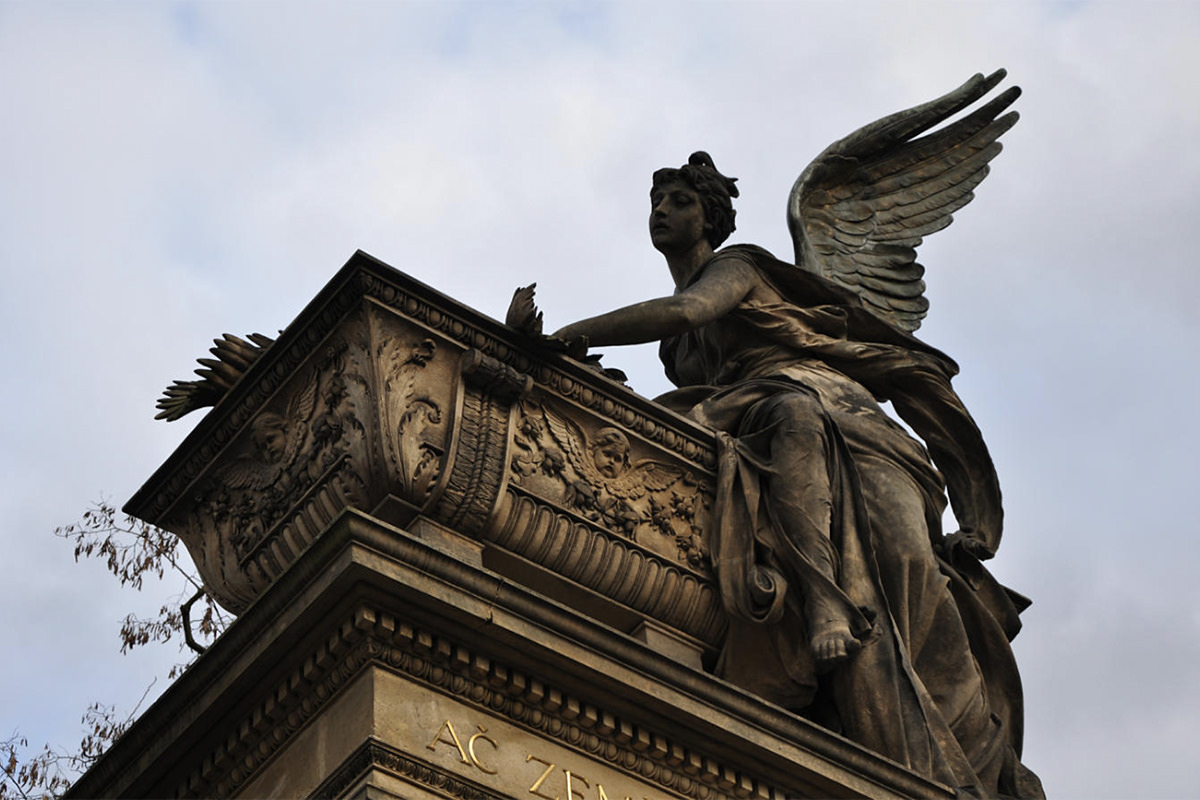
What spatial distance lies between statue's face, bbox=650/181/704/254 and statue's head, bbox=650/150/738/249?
1.6 inches

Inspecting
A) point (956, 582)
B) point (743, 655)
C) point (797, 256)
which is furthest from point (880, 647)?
point (797, 256)

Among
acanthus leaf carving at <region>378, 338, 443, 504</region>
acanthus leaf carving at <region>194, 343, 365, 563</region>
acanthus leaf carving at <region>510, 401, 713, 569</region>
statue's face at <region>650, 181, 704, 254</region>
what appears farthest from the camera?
statue's face at <region>650, 181, 704, 254</region>

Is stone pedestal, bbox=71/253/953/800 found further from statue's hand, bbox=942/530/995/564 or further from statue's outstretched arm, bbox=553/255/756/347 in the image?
statue's hand, bbox=942/530/995/564

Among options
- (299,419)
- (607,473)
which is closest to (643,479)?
(607,473)

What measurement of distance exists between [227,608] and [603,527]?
6.93ft

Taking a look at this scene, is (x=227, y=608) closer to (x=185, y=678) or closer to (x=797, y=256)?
(x=185, y=678)

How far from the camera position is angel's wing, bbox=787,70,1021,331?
17.2 m

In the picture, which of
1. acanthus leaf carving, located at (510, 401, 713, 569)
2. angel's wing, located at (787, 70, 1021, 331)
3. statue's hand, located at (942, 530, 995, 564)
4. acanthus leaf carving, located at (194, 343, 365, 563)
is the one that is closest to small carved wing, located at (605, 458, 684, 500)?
acanthus leaf carving, located at (510, 401, 713, 569)

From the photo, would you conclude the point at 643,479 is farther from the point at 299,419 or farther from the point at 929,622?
the point at 929,622

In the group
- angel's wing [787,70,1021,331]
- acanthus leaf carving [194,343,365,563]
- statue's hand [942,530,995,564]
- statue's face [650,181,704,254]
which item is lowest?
acanthus leaf carving [194,343,365,563]

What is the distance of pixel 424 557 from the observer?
11.0 m

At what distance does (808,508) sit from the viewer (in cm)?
1296

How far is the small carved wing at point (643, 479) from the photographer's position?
501 inches

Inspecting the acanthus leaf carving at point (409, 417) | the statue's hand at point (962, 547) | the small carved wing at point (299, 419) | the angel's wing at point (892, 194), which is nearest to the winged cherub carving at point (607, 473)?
the acanthus leaf carving at point (409, 417)
